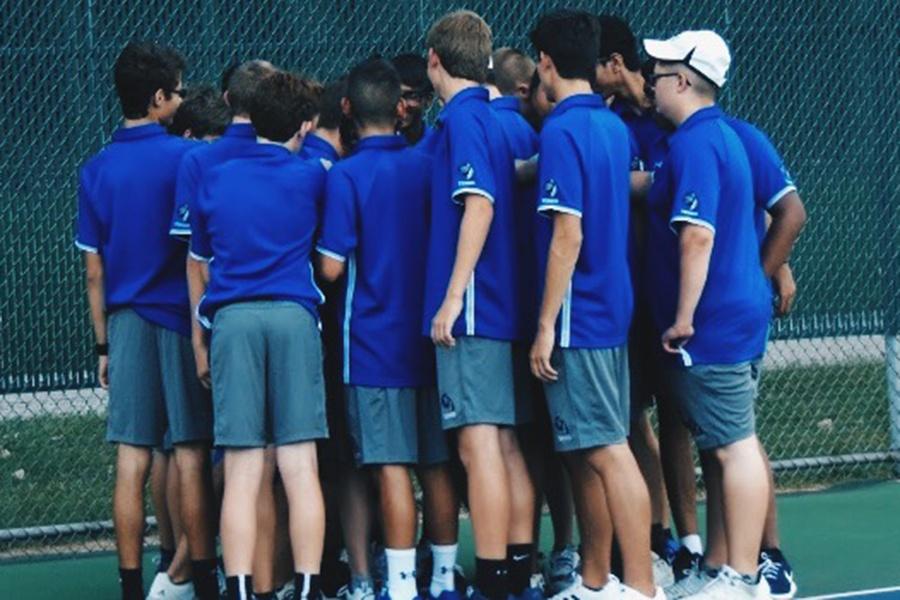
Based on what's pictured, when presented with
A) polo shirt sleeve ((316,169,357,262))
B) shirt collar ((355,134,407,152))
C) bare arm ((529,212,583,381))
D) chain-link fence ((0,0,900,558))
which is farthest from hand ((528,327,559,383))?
chain-link fence ((0,0,900,558))

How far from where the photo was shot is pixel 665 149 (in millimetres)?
8891

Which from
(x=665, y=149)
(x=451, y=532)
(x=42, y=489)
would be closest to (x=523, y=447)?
(x=451, y=532)

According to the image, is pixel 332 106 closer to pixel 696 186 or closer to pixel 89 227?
pixel 89 227

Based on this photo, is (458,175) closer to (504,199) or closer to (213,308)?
(504,199)

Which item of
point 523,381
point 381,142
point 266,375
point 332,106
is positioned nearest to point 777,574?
point 523,381

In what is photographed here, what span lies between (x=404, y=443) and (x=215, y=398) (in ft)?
2.25

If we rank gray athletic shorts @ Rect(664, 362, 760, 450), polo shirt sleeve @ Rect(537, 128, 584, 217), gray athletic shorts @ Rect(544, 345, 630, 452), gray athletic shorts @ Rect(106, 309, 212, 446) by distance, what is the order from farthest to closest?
1. gray athletic shorts @ Rect(106, 309, 212, 446)
2. gray athletic shorts @ Rect(664, 362, 760, 450)
3. gray athletic shorts @ Rect(544, 345, 630, 452)
4. polo shirt sleeve @ Rect(537, 128, 584, 217)

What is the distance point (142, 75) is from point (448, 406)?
1629 mm

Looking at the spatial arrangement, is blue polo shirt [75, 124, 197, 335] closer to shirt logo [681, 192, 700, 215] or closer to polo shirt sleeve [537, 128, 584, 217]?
polo shirt sleeve [537, 128, 584, 217]

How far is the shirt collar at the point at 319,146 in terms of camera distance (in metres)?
8.69

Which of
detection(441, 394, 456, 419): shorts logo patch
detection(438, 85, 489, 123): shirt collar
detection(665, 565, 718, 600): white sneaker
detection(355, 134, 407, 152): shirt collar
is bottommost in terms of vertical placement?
detection(665, 565, 718, 600): white sneaker

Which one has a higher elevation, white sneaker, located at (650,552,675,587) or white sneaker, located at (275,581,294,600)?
white sneaker, located at (650,552,675,587)

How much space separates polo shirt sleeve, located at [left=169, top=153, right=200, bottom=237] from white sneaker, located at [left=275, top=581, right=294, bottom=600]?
4.30 ft

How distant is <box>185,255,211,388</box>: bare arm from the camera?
8.33 metres
